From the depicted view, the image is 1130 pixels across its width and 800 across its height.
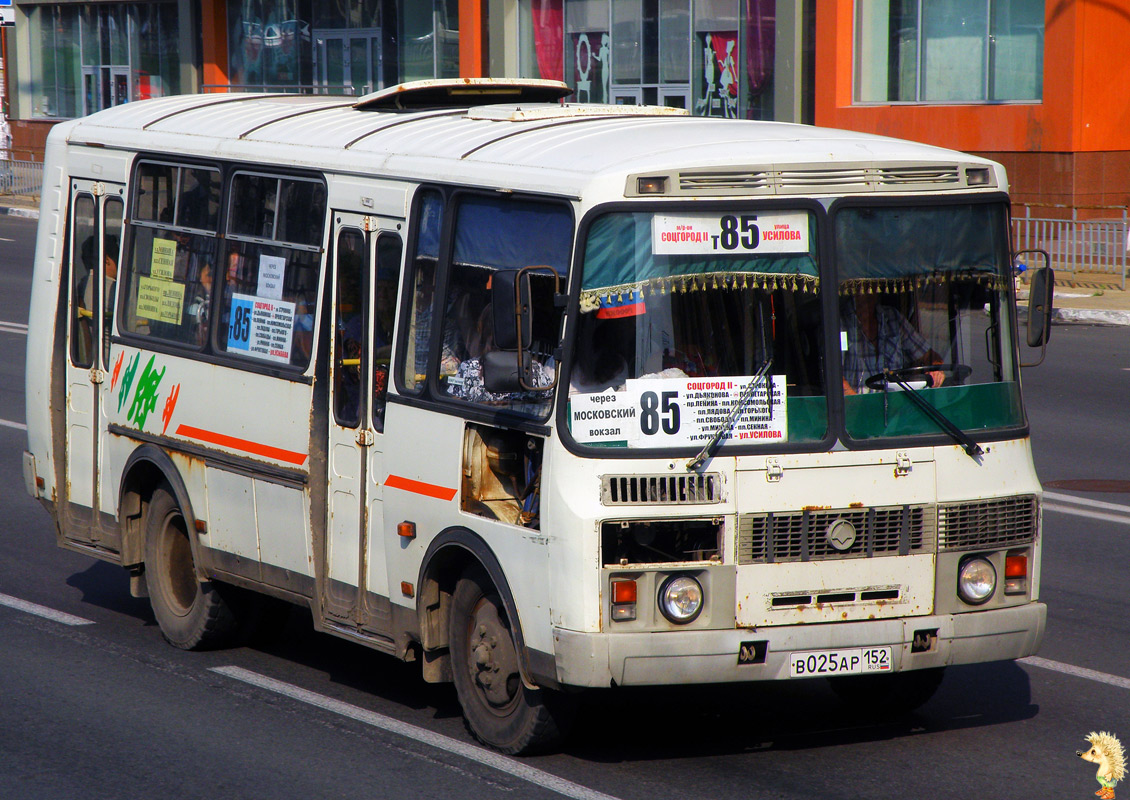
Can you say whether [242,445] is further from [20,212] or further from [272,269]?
[20,212]

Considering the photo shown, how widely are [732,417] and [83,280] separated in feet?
14.8

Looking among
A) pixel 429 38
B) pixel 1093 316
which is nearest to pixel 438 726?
pixel 1093 316

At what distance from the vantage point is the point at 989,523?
21.1 feet

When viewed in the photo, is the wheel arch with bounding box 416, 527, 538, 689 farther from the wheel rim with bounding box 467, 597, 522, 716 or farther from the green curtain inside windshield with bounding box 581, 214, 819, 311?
the green curtain inside windshield with bounding box 581, 214, 819, 311

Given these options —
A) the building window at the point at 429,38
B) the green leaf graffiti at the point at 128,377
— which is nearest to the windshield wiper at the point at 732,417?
the green leaf graffiti at the point at 128,377

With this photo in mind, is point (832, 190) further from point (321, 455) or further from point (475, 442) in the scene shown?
point (321, 455)

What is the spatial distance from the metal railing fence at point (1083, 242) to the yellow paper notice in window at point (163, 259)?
17.0m

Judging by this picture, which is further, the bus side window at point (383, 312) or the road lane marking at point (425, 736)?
the bus side window at point (383, 312)

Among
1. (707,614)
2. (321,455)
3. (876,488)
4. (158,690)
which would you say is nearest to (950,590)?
(876,488)

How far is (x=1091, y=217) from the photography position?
87.7 feet

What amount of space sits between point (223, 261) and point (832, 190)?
331 cm

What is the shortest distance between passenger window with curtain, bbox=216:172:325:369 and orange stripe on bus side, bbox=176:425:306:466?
1.33 feet

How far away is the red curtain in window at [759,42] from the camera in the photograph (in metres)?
31.0

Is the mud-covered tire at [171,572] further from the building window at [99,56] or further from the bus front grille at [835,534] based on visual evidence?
the building window at [99,56]
